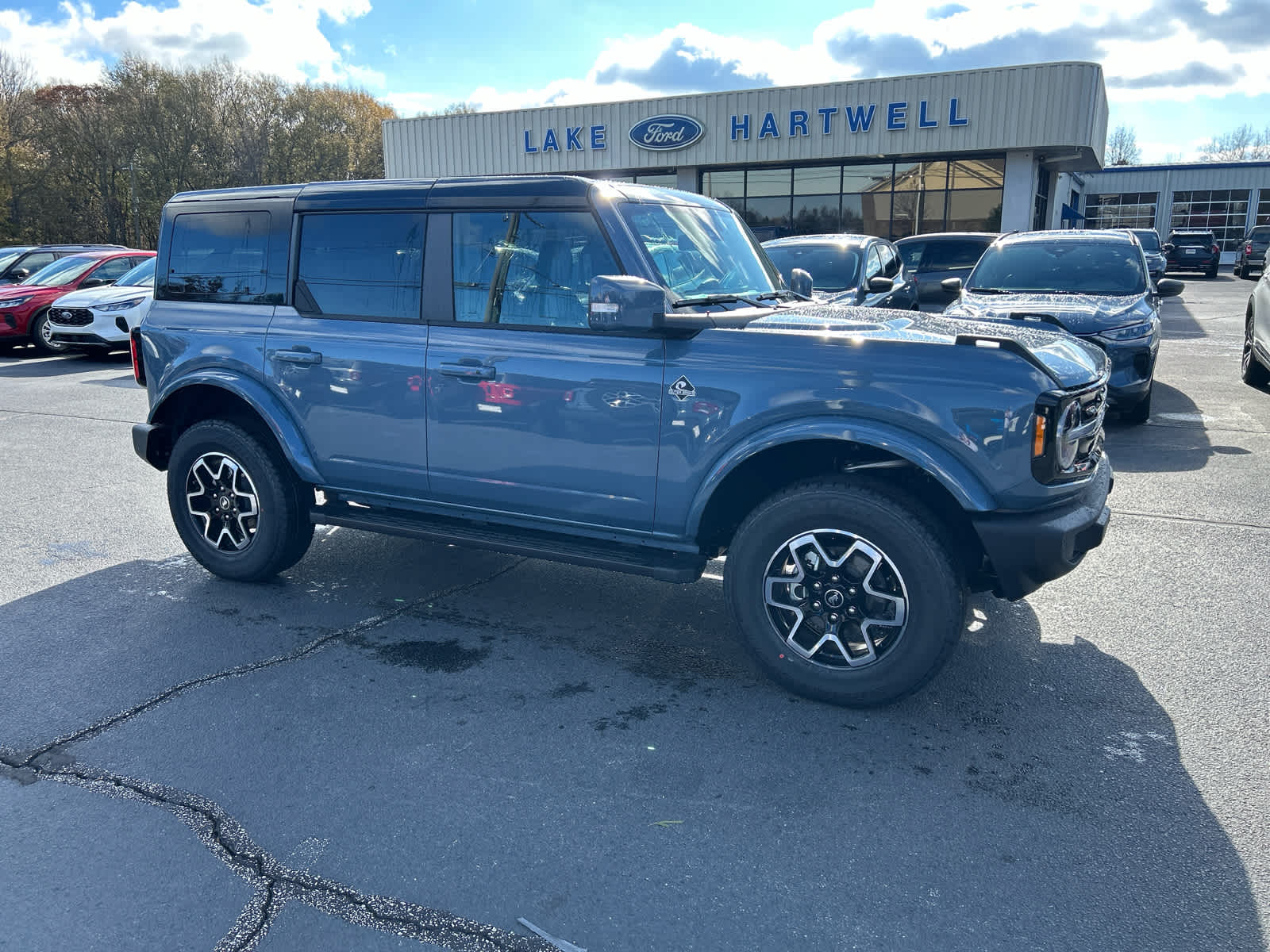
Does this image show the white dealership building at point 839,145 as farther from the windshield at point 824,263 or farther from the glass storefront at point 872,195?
the windshield at point 824,263

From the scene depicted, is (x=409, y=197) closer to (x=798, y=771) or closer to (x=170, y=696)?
(x=170, y=696)

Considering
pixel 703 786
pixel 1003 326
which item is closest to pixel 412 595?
pixel 703 786

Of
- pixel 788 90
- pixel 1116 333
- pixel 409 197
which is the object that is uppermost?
pixel 788 90

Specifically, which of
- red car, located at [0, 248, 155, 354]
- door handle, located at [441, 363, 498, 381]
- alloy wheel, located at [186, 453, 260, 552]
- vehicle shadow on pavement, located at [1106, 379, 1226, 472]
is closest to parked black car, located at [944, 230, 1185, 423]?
vehicle shadow on pavement, located at [1106, 379, 1226, 472]

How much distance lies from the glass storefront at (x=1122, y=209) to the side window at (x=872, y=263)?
41.3 metres

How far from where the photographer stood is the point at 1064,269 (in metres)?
9.60

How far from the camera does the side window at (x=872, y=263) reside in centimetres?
1015

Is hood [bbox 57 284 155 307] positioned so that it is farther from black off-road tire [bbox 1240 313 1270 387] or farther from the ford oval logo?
the ford oval logo

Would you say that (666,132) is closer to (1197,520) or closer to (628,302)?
(1197,520)

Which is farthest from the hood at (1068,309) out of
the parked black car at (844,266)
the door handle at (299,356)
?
the door handle at (299,356)

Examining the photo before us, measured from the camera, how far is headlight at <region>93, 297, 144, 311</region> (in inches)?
591

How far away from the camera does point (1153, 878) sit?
8.76 feet

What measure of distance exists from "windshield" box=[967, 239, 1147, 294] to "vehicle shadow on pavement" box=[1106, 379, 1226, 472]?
1.31 meters

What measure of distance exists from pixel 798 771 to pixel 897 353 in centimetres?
154
